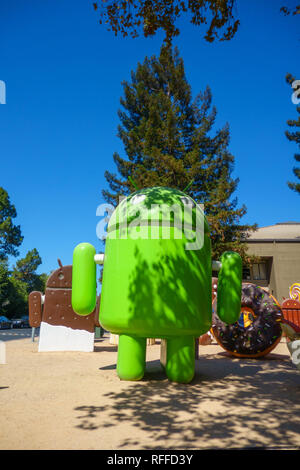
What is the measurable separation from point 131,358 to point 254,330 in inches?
150

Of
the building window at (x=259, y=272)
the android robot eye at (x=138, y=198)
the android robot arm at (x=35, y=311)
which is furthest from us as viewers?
the building window at (x=259, y=272)

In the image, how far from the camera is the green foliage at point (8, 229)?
32.2 meters

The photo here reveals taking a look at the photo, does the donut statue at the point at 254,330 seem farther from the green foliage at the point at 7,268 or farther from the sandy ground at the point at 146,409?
the green foliage at the point at 7,268

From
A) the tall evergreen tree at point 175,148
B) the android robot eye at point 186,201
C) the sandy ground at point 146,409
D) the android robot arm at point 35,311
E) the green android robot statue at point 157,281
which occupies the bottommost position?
the sandy ground at point 146,409

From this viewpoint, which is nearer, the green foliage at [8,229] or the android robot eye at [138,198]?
the android robot eye at [138,198]

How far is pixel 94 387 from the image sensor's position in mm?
4426

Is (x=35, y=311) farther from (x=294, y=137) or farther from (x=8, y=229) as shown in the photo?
(x=8, y=229)

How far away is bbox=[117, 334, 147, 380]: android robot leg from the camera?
4684 mm

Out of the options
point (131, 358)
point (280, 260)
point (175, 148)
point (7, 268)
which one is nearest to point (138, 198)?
point (131, 358)

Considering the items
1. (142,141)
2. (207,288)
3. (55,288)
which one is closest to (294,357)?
(207,288)

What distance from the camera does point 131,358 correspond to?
4.69 meters

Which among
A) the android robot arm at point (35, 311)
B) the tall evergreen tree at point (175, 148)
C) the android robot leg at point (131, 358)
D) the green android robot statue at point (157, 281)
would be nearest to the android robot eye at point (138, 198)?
the green android robot statue at point (157, 281)

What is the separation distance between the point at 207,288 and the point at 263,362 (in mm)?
3360
